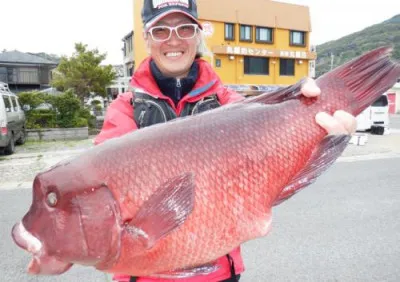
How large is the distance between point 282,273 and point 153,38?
285cm

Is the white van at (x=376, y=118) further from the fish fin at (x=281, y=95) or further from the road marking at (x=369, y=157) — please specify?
the fish fin at (x=281, y=95)

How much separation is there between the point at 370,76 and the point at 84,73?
23.4 metres

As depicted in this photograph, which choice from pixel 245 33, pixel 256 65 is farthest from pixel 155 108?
pixel 256 65

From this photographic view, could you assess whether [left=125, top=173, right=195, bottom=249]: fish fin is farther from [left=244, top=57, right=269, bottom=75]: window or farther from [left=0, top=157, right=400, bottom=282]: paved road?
[left=244, top=57, right=269, bottom=75]: window

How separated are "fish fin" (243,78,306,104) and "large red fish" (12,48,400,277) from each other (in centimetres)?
7

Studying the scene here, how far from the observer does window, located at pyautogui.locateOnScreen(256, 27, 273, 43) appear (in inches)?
1225

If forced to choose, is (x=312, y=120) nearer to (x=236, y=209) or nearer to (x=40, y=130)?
(x=236, y=209)

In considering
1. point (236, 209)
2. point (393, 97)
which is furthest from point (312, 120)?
point (393, 97)

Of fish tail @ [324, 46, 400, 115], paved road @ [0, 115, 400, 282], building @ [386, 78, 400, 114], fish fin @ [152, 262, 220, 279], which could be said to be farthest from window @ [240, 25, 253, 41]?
fish fin @ [152, 262, 220, 279]

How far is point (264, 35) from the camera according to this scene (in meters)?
31.6

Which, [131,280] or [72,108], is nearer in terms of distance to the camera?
[131,280]

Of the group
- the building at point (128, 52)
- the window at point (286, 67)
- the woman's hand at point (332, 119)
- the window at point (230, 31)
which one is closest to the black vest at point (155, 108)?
the woman's hand at point (332, 119)

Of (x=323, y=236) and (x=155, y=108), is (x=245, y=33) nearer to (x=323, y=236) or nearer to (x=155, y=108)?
(x=323, y=236)

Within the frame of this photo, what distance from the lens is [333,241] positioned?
449cm
